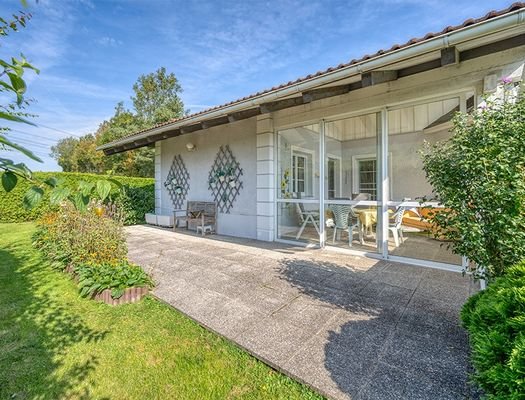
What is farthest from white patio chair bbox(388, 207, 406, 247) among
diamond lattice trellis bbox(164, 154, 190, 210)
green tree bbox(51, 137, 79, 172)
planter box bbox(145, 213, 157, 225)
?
green tree bbox(51, 137, 79, 172)

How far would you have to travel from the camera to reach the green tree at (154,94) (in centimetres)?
2827

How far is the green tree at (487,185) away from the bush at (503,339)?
1.25ft

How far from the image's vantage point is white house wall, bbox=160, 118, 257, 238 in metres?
7.29

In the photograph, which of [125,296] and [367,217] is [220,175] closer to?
[367,217]

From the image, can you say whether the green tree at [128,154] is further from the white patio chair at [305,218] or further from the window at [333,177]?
the window at [333,177]

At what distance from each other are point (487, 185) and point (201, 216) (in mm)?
7084

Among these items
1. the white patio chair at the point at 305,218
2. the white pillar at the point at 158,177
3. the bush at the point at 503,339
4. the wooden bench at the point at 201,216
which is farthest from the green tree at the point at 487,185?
the white pillar at the point at 158,177

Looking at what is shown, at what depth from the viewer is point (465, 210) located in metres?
2.30

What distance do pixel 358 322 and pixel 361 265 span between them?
6.60 feet

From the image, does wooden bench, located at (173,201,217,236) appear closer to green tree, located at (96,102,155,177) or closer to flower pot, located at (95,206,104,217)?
flower pot, located at (95,206,104,217)

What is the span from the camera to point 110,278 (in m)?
3.69

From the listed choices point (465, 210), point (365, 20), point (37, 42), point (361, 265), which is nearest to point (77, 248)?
point (37, 42)

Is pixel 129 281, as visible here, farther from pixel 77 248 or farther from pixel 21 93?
pixel 21 93

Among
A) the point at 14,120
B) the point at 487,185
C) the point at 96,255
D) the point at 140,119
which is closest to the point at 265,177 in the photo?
the point at 96,255
